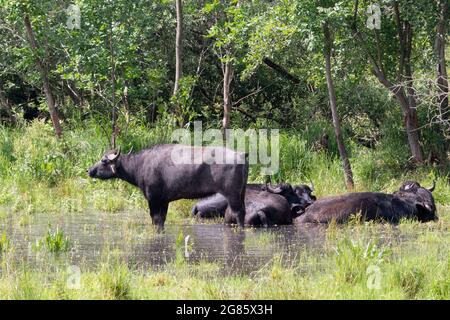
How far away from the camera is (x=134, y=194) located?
1702cm

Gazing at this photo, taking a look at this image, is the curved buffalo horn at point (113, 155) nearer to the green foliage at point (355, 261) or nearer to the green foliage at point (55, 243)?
the green foliage at point (55, 243)

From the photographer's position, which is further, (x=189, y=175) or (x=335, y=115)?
(x=335, y=115)

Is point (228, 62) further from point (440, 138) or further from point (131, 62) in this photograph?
point (440, 138)

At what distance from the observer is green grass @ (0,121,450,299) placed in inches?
333

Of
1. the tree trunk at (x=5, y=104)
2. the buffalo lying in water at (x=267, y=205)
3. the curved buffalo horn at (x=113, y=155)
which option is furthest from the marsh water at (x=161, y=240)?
the tree trunk at (x=5, y=104)

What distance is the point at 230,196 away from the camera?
14.1 m

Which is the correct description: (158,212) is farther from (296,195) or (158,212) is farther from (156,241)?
(296,195)

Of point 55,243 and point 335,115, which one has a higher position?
point 335,115

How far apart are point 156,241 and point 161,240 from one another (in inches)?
5.0

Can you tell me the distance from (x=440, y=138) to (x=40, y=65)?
28.3ft

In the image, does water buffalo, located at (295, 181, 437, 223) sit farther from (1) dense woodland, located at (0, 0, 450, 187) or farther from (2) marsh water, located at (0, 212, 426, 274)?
(1) dense woodland, located at (0, 0, 450, 187)

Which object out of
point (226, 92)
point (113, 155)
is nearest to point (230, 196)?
point (113, 155)

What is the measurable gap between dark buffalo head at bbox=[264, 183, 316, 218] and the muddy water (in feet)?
3.27
